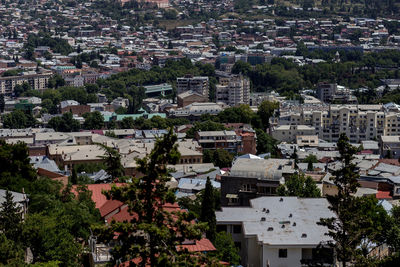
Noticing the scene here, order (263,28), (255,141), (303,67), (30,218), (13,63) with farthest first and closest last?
(263,28)
(13,63)
(303,67)
(255,141)
(30,218)

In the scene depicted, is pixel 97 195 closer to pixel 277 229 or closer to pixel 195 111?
pixel 277 229

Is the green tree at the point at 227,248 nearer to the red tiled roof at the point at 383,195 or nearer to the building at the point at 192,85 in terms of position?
the red tiled roof at the point at 383,195

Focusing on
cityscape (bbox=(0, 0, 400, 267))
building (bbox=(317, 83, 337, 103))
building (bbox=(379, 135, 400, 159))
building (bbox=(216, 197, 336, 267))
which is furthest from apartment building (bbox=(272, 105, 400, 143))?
building (bbox=(216, 197, 336, 267))

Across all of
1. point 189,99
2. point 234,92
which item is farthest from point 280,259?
point 234,92

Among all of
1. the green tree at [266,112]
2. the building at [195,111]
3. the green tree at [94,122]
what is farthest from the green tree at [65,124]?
the green tree at [266,112]

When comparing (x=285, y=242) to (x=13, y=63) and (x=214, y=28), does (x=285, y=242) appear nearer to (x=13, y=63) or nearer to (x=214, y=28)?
(x=13, y=63)

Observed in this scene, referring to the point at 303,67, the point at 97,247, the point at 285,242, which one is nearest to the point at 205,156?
the point at 285,242
